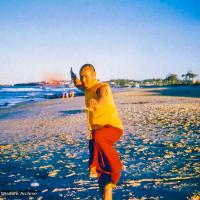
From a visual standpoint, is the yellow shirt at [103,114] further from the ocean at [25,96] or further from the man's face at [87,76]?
the ocean at [25,96]

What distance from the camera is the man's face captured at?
11.3ft

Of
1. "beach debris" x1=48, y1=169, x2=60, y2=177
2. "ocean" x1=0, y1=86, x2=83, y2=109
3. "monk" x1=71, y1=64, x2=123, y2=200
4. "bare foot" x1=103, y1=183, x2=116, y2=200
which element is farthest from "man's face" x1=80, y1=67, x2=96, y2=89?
Answer: "ocean" x1=0, y1=86, x2=83, y2=109

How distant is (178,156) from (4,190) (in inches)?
143

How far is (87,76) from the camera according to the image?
3465 millimetres

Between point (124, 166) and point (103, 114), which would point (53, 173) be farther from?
point (103, 114)

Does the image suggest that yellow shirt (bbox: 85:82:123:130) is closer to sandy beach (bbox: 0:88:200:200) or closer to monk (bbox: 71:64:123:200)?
monk (bbox: 71:64:123:200)

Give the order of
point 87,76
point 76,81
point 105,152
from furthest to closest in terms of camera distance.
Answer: point 76,81
point 87,76
point 105,152

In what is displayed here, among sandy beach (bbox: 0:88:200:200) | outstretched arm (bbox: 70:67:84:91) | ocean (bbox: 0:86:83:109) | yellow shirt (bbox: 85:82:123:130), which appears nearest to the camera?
yellow shirt (bbox: 85:82:123:130)

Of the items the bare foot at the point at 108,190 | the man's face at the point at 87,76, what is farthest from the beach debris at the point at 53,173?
the man's face at the point at 87,76

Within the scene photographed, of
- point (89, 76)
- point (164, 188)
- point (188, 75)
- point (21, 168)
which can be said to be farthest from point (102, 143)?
point (188, 75)

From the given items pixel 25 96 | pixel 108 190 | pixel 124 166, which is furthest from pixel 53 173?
pixel 25 96

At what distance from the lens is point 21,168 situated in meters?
6.08

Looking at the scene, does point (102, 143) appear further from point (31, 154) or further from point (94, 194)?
point (31, 154)

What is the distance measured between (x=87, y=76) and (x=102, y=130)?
66cm
